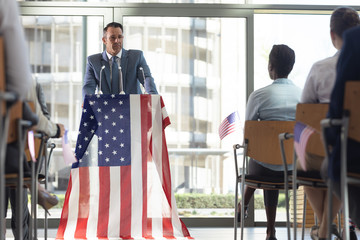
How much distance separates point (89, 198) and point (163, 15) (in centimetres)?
243

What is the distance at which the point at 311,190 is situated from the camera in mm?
3309

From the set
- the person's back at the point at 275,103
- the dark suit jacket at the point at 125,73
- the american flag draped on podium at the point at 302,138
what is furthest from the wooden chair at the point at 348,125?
the dark suit jacket at the point at 125,73

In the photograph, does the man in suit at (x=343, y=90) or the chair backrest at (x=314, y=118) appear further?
the chair backrest at (x=314, y=118)

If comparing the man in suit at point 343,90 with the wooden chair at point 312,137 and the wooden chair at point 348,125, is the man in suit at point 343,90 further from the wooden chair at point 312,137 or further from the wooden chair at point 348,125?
the wooden chair at point 312,137

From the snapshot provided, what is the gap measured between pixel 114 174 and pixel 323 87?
1.77m

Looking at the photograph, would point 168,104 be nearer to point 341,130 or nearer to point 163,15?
point 163,15

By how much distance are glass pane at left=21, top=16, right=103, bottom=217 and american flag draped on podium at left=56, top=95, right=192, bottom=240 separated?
5.83 ft

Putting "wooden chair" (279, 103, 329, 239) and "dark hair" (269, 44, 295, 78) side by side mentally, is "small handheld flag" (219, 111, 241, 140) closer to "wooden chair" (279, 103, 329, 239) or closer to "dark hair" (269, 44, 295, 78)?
"dark hair" (269, 44, 295, 78)

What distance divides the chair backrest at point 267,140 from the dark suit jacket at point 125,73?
152 cm

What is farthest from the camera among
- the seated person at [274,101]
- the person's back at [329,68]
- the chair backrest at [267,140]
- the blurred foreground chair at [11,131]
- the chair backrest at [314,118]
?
the seated person at [274,101]

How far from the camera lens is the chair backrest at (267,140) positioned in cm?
377

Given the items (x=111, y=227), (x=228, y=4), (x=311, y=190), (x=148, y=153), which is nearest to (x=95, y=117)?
(x=148, y=153)

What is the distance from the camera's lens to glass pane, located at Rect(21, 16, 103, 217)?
247 inches

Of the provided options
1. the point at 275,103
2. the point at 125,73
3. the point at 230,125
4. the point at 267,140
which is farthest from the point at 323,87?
the point at 125,73
